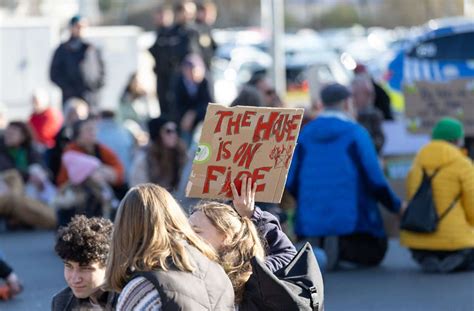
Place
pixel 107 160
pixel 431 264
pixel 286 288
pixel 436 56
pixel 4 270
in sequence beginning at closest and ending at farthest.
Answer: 1. pixel 286 288
2. pixel 4 270
3. pixel 431 264
4. pixel 107 160
5. pixel 436 56

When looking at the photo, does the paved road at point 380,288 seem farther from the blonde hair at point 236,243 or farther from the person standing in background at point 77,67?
the person standing in background at point 77,67

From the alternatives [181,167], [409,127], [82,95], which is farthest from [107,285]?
[82,95]

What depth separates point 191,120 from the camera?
15.4 metres

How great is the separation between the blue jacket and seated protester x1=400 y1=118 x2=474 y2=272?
0.36 meters

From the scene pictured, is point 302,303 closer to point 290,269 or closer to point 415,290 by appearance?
point 290,269

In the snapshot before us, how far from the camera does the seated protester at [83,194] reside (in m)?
12.1

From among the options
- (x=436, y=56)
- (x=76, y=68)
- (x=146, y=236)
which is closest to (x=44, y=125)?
(x=76, y=68)

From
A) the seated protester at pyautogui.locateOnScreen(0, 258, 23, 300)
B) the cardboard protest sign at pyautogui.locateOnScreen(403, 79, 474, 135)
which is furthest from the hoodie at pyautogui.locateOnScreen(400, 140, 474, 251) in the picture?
the seated protester at pyautogui.locateOnScreen(0, 258, 23, 300)

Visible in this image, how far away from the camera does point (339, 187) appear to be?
1048 cm

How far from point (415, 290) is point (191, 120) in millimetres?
6117

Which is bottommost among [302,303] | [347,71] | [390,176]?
[347,71]

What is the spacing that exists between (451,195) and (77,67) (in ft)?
27.1

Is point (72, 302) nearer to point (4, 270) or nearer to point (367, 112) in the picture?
point (4, 270)

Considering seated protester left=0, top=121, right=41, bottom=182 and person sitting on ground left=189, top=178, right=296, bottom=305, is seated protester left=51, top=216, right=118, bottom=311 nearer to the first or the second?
person sitting on ground left=189, top=178, right=296, bottom=305
